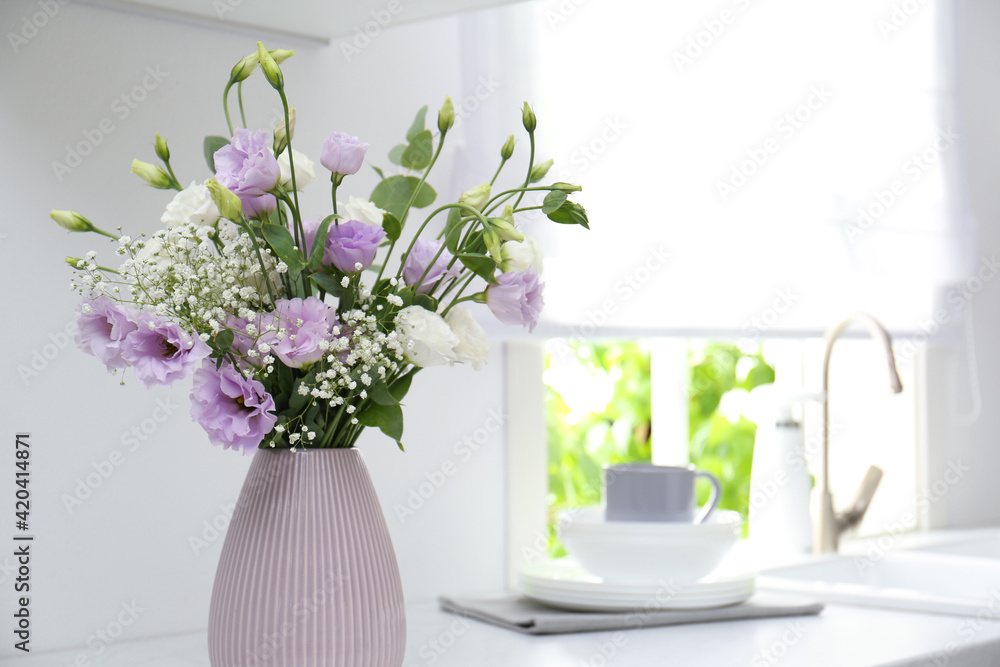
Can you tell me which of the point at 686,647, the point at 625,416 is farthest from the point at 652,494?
the point at 625,416

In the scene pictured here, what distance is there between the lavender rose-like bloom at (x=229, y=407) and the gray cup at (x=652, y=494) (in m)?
0.64

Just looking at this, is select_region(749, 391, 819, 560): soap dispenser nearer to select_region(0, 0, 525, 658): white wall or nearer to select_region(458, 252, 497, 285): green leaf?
select_region(0, 0, 525, 658): white wall

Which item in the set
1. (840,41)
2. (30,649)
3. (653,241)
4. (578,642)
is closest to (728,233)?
(653,241)

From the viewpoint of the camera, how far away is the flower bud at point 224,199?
0.75 meters

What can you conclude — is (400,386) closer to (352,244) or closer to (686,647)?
(352,244)

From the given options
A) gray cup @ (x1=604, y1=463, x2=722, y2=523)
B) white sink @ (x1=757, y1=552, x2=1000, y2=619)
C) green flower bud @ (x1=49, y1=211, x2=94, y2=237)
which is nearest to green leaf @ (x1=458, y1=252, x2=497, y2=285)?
green flower bud @ (x1=49, y1=211, x2=94, y2=237)

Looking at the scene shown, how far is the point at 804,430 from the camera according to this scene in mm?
1785

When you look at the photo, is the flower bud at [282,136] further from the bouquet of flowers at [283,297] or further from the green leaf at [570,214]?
the green leaf at [570,214]

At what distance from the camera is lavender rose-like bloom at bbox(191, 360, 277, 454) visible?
782 millimetres

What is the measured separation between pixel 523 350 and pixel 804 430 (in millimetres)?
602

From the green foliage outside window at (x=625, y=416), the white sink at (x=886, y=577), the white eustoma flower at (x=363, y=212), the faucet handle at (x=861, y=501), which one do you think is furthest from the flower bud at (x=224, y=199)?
the green foliage outside window at (x=625, y=416)

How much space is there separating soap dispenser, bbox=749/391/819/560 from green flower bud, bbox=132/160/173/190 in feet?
4.07

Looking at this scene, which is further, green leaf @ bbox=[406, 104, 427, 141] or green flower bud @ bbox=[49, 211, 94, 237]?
green leaf @ bbox=[406, 104, 427, 141]

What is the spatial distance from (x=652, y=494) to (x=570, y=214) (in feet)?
1.84
